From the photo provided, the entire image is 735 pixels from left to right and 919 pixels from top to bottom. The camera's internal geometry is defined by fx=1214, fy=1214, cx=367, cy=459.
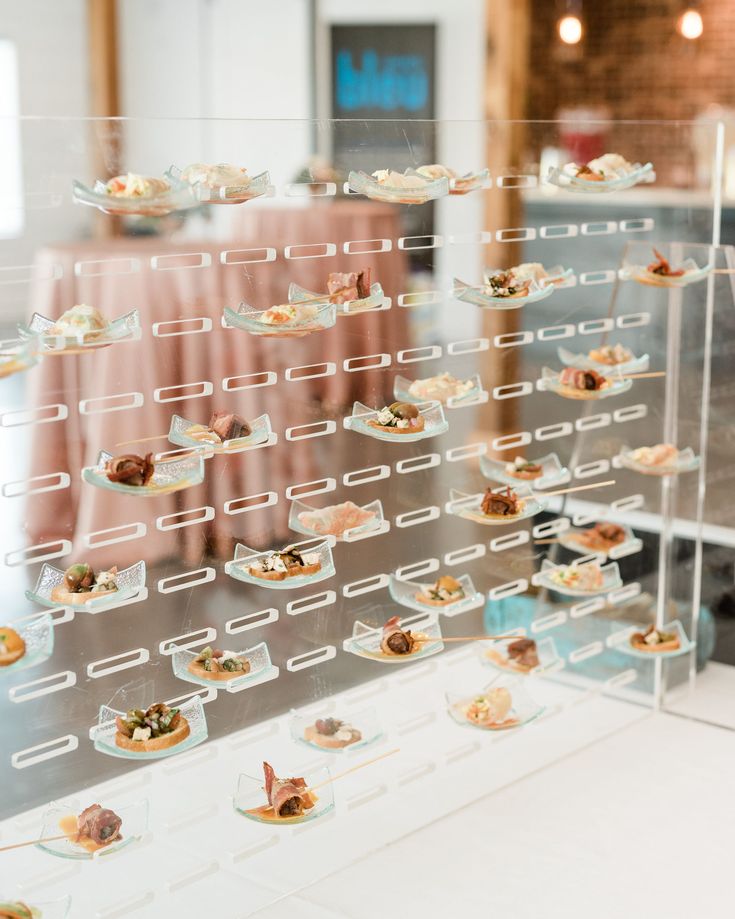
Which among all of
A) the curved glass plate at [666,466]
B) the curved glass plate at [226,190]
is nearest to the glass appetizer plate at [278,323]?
the curved glass plate at [226,190]

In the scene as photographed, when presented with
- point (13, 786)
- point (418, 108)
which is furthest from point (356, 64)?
point (13, 786)

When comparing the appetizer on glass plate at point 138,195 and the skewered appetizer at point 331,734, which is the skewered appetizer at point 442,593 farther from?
the appetizer on glass plate at point 138,195

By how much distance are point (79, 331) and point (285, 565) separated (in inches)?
19.5

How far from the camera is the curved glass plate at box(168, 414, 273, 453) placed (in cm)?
168

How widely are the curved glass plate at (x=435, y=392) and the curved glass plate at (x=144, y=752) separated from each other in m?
0.59

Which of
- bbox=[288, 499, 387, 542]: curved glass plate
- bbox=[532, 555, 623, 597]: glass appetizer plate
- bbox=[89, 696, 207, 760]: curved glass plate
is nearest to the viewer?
bbox=[89, 696, 207, 760]: curved glass plate

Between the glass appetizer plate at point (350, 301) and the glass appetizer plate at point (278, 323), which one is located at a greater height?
the glass appetizer plate at point (350, 301)

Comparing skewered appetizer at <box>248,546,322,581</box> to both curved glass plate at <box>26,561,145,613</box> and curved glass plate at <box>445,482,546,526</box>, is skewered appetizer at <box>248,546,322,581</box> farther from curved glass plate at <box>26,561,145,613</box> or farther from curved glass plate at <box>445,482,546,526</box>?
→ curved glass plate at <box>445,482,546,526</box>

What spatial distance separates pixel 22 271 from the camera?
60.2 inches

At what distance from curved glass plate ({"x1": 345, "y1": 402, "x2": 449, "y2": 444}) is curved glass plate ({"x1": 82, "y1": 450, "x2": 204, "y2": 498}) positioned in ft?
1.03

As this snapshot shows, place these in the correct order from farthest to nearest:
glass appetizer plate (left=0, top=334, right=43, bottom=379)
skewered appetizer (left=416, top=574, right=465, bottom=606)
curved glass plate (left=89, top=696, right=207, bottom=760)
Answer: skewered appetizer (left=416, top=574, right=465, bottom=606) < curved glass plate (left=89, top=696, right=207, bottom=760) < glass appetizer plate (left=0, top=334, right=43, bottom=379)

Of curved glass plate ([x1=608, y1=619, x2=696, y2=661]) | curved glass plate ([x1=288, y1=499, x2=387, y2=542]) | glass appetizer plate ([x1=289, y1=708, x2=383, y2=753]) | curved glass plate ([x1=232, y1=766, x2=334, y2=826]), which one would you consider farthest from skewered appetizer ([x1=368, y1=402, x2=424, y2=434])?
curved glass plate ([x1=608, y1=619, x2=696, y2=661])

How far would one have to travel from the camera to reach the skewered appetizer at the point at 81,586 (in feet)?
Result: 5.15

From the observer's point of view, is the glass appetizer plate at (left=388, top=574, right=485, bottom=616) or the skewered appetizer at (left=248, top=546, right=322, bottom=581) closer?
the skewered appetizer at (left=248, top=546, right=322, bottom=581)
